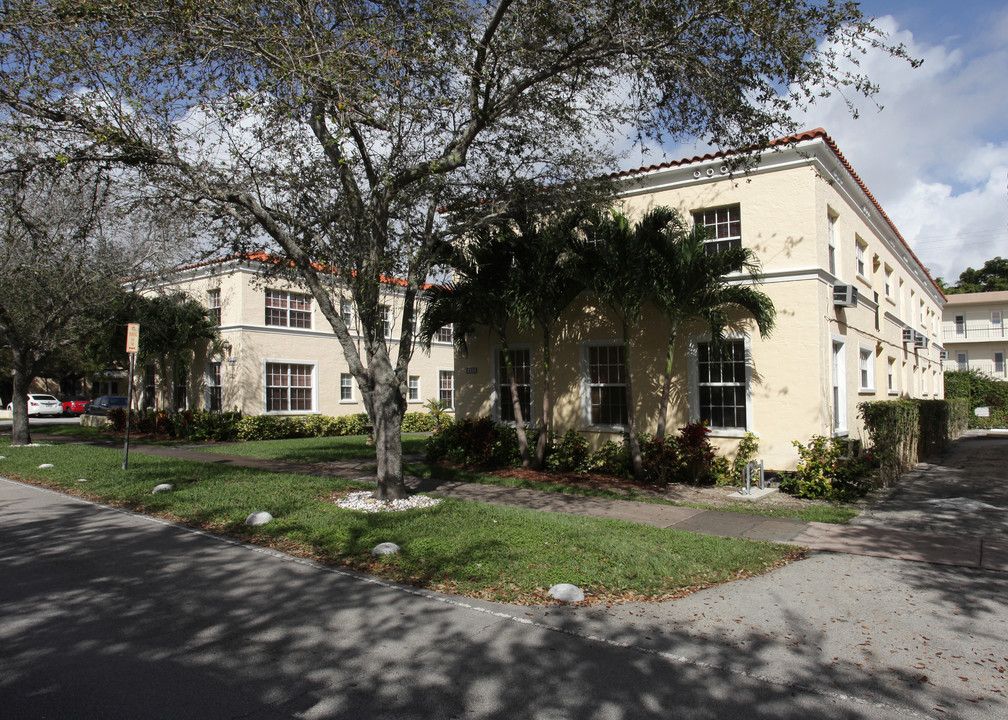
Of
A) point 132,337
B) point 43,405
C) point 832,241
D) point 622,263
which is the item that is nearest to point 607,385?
point 622,263

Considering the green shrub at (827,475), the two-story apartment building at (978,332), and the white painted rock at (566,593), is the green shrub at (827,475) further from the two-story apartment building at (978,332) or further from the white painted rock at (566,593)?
the two-story apartment building at (978,332)

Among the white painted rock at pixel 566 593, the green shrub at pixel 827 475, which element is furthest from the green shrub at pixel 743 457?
the white painted rock at pixel 566 593

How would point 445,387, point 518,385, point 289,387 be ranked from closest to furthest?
point 518,385
point 289,387
point 445,387

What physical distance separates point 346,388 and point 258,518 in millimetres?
18305

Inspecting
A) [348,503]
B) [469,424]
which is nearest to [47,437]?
[469,424]

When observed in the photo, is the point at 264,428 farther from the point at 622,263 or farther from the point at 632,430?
the point at 622,263

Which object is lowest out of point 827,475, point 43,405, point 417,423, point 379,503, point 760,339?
point 379,503

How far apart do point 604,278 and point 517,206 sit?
6.65 feet

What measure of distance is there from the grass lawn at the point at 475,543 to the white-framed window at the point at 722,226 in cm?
673

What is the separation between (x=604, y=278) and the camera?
36.7ft

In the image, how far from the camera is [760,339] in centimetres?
1177

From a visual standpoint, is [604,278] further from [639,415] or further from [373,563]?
[373,563]

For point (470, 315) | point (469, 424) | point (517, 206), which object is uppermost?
point (517, 206)

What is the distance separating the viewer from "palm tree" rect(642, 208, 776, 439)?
1081 centimetres
